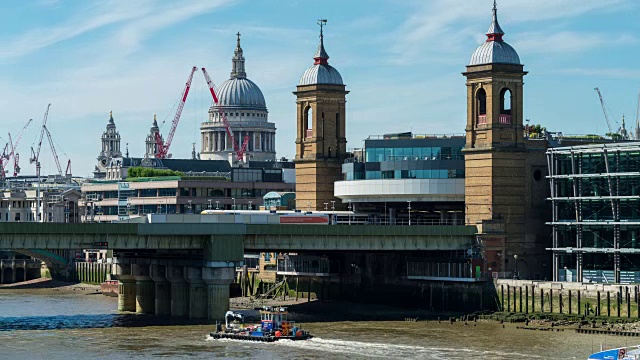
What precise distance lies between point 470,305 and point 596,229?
1353 cm

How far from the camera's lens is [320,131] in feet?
539

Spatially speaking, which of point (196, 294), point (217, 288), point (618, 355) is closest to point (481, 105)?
point (217, 288)

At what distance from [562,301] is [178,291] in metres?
34.0

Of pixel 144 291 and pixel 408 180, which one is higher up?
pixel 408 180

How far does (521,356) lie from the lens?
101 metres

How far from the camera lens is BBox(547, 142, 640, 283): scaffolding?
415 feet

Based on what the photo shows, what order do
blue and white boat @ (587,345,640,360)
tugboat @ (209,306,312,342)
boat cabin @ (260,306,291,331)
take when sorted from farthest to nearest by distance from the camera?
boat cabin @ (260,306,291,331) → tugboat @ (209,306,312,342) → blue and white boat @ (587,345,640,360)

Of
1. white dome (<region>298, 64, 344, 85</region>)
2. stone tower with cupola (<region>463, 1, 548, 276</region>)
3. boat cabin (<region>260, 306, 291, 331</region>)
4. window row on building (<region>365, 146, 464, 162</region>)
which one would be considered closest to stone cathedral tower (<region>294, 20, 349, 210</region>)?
white dome (<region>298, 64, 344, 85</region>)

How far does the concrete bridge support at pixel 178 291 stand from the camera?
5108 inches

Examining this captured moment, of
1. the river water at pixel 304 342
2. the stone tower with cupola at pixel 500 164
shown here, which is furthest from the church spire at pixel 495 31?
the river water at pixel 304 342

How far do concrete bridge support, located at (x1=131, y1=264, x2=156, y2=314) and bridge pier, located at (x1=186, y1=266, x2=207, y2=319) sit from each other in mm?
12434

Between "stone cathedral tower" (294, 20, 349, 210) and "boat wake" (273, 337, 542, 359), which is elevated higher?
"stone cathedral tower" (294, 20, 349, 210)

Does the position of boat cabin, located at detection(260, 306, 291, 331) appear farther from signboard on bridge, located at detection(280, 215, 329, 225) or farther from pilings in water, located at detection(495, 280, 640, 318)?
signboard on bridge, located at detection(280, 215, 329, 225)

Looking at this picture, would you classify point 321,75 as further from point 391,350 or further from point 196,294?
point 391,350
